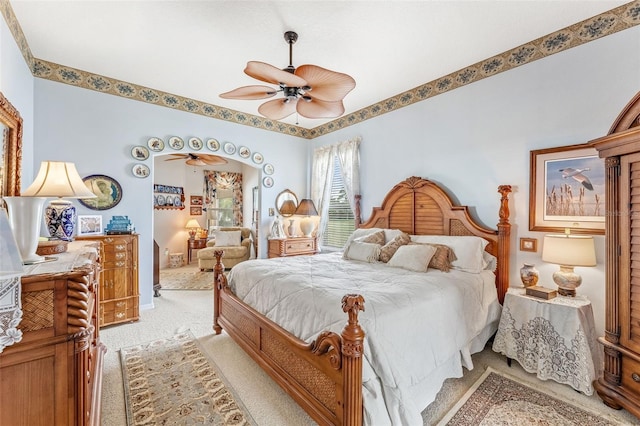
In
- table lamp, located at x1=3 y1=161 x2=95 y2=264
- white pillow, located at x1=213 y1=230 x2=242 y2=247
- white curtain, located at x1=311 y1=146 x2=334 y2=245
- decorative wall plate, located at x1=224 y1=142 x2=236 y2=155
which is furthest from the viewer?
white pillow, located at x1=213 y1=230 x2=242 y2=247

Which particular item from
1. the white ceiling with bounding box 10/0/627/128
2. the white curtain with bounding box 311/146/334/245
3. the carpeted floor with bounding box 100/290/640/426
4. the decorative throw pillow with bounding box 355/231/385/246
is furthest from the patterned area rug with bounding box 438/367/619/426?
the white curtain with bounding box 311/146/334/245

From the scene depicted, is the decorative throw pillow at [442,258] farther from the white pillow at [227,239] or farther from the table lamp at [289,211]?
the white pillow at [227,239]

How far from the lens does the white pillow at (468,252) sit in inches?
107

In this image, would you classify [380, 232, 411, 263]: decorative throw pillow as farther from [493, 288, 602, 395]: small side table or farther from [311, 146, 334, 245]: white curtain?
[311, 146, 334, 245]: white curtain

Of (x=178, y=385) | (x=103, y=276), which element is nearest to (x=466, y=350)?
(x=178, y=385)

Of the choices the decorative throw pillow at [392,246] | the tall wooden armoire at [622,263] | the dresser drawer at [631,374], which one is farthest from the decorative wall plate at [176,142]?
the dresser drawer at [631,374]

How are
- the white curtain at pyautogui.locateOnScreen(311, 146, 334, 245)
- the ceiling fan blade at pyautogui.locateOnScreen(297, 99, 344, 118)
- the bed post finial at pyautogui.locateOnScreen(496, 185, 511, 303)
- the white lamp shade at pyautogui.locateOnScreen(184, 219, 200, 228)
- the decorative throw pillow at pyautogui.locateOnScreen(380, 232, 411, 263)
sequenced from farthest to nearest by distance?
the white lamp shade at pyautogui.locateOnScreen(184, 219, 200, 228)
the white curtain at pyautogui.locateOnScreen(311, 146, 334, 245)
the decorative throw pillow at pyautogui.locateOnScreen(380, 232, 411, 263)
the bed post finial at pyautogui.locateOnScreen(496, 185, 511, 303)
the ceiling fan blade at pyautogui.locateOnScreen(297, 99, 344, 118)

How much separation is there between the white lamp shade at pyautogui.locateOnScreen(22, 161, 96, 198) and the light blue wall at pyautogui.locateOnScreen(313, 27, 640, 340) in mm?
3500

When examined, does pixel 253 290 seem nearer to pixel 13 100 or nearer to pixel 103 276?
pixel 103 276

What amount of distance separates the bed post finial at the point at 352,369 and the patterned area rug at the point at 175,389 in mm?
767

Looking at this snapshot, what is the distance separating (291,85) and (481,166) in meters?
2.27

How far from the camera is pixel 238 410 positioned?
1924 mm

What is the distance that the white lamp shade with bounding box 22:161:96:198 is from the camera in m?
1.75

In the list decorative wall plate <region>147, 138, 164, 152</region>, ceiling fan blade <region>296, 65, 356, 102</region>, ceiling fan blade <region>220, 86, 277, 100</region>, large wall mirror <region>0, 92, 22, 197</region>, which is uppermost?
ceiling fan blade <region>220, 86, 277, 100</region>
